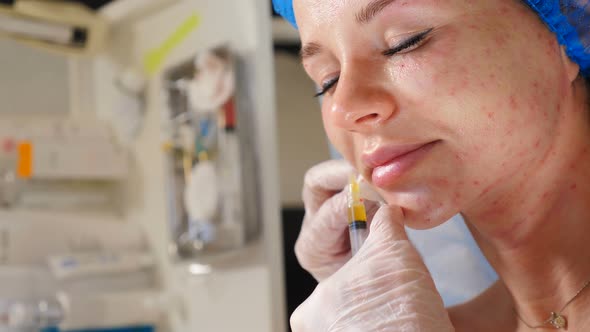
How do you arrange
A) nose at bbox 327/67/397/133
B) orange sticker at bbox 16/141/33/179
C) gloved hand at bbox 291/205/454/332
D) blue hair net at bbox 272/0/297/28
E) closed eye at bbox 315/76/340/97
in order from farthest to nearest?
orange sticker at bbox 16/141/33/179 → blue hair net at bbox 272/0/297/28 → closed eye at bbox 315/76/340/97 → nose at bbox 327/67/397/133 → gloved hand at bbox 291/205/454/332

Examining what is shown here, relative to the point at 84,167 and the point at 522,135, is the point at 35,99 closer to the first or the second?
the point at 84,167

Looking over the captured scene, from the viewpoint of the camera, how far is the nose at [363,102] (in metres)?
0.83

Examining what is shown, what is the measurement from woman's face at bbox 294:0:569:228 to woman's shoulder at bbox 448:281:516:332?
261mm

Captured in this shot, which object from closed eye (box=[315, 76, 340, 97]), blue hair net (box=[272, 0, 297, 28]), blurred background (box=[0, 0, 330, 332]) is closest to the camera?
closed eye (box=[315, 76, 340, 97])

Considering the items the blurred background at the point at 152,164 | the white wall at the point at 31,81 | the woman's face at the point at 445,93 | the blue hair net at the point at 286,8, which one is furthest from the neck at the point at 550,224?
the white wall at the point at 31,81

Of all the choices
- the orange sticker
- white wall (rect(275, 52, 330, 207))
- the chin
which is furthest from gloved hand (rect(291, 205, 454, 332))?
the orange sticker

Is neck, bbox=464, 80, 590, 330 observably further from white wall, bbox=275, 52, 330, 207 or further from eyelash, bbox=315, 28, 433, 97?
white wall, bbox=275, 52, 330, 207

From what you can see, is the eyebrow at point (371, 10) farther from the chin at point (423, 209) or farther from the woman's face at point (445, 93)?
the chin at point (423, 209)

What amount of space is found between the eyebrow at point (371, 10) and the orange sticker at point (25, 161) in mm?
2181

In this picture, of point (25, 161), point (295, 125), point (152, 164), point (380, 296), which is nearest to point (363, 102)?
point (380, 296)

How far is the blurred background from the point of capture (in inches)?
86.7

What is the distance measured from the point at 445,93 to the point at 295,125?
1.64m

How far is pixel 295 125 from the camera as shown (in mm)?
2438

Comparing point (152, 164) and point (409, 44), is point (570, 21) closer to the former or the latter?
point (409, 44)
